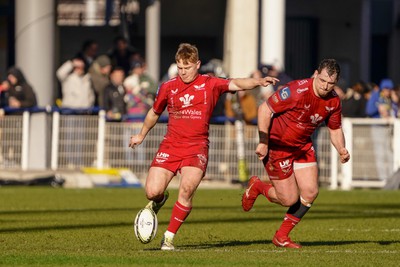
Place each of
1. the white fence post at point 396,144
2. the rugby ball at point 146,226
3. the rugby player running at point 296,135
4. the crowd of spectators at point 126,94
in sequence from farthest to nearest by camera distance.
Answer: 1. the crowd of spectators at point 126,94
2. the white fence post at point 396,144
3. the rugby player running at point 296,135
4. the rugby ball at point 146,226

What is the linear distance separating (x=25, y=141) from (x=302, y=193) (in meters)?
13.2

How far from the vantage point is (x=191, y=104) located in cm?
1364

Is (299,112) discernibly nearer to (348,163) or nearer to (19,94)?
(348,163)

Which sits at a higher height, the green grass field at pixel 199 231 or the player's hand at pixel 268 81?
the player's hand at pixel 268 81

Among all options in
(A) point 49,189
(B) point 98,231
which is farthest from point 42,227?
(A) point 49,189

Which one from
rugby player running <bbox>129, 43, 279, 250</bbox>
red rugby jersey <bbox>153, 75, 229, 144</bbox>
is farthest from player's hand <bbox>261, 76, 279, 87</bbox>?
red rugby jersey <bbox>153, 75, 229, 144</bbox>

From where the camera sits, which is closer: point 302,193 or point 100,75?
point 302,193

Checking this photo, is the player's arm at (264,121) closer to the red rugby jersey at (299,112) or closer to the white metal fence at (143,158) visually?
the red rugby jersey at (299,112)

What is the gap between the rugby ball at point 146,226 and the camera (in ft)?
43.7

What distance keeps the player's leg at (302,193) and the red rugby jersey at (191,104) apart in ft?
3.76

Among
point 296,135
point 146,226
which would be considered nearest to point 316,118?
point 296,135

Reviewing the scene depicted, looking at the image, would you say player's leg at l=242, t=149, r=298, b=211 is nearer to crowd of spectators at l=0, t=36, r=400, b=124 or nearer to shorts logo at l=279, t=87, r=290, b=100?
shorts logo at l=279, t=87, r=290, b=100

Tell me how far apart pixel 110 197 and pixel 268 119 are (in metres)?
9.55

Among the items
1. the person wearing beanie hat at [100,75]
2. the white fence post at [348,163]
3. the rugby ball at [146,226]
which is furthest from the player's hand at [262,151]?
the person wearing beanie hat at [100,75]
